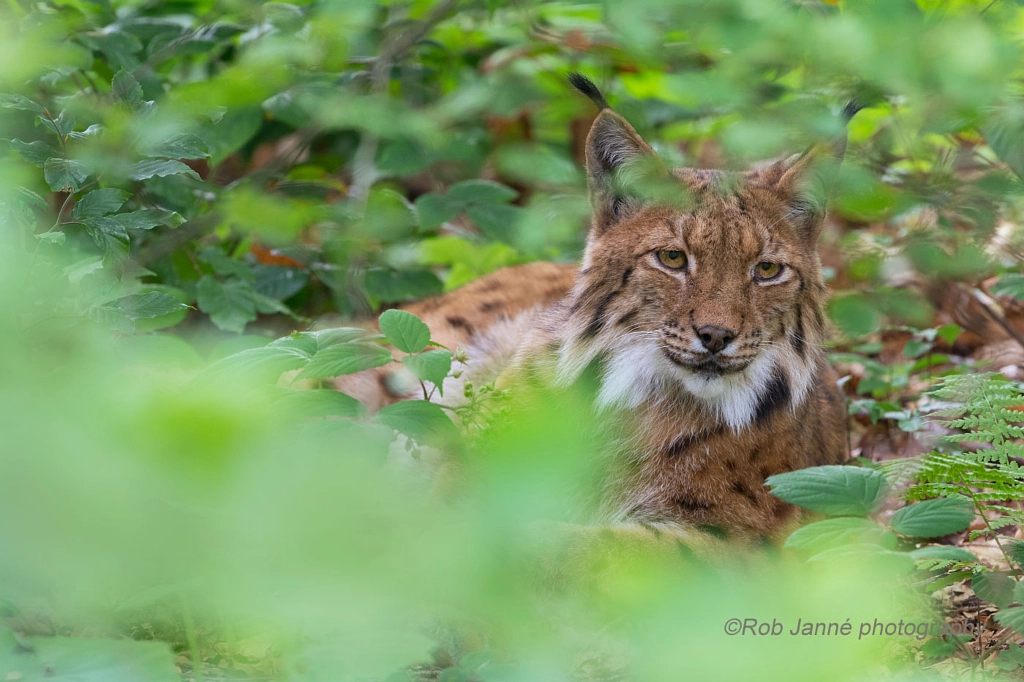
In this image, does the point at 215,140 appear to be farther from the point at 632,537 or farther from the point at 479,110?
the point at 632,537

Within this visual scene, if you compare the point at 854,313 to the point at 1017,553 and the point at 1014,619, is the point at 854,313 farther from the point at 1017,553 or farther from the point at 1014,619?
the point at 1014,619

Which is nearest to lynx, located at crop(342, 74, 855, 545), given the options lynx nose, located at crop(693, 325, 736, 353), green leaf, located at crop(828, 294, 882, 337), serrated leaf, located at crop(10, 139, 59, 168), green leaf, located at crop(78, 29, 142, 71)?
lynx nose, located at crop(693, 325, 736, 353)

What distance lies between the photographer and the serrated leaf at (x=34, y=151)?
2.50 meters

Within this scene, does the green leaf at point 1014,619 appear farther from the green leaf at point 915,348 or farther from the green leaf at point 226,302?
the green leaf at point 226,302

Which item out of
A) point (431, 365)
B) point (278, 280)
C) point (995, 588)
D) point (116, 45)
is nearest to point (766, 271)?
point (995, 588)

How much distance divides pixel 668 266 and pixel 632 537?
3.31 ft

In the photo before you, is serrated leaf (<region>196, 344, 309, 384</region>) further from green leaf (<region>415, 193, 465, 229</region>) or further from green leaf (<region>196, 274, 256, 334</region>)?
green leaf (<region>415, 193, 465, 229</region>)

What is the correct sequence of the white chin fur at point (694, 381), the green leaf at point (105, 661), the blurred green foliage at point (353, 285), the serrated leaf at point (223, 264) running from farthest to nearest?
1. the serrated leaf at point (223, 264)
2. the white chin fur at point (694, 381)
3. the green leaf at point (105, 661)
4. the blurred green foliage at point (353, 285)

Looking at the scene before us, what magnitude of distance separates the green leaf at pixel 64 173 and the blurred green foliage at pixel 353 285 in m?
0.01

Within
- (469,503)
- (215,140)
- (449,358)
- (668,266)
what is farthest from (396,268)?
(469,503)

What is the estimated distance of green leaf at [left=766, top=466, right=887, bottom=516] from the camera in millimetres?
2156

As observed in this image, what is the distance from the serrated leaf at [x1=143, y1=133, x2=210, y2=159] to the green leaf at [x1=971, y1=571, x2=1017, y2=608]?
2602 mm

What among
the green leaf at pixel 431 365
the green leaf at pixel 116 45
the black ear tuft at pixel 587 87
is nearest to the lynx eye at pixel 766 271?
the black ear tuft at pixel 587 87

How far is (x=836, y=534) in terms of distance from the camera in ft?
6.75
